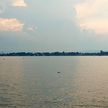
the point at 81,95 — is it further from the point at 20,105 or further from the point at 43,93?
the point at 20,105

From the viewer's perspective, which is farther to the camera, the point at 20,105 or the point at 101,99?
the point at 101,99

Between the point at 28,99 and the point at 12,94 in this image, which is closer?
the point at 28,99

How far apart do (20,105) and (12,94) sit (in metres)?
11.0

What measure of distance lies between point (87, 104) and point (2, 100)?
1462 centimetres

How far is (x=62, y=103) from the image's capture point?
174ft

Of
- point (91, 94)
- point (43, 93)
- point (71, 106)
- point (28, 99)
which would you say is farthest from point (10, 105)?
point (91, 94)

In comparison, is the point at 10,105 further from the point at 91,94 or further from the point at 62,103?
the point at 91,94

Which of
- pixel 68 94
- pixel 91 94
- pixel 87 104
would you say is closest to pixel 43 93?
pixel 68 94

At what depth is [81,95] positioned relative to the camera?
6225 cm

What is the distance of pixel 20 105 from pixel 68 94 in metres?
14.0

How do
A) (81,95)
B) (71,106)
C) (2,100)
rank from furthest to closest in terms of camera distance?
(81,95)
(2,100)
(71,106)

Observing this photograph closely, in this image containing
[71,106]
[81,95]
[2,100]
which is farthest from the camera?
[81,95]

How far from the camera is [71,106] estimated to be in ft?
168

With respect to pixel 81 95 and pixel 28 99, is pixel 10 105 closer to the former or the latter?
pixel 28 99
